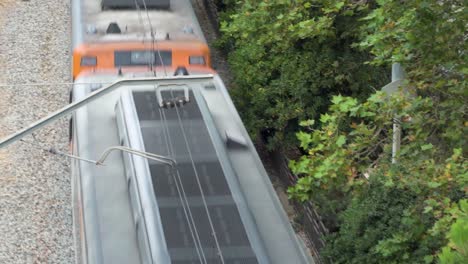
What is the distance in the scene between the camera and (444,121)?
34.7 feet

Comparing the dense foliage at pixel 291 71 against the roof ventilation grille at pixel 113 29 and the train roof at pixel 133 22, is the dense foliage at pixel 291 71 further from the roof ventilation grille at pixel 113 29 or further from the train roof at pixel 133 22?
the roof ventilation grille at pixel 113 29

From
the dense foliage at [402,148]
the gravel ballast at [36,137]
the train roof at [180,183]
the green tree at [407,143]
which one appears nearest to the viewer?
the train roof at [180,183]

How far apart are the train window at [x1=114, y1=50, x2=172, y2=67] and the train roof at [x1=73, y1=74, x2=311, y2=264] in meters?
1.49

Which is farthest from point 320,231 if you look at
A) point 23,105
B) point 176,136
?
point 23,105

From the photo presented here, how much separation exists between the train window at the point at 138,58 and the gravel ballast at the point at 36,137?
2451 mm

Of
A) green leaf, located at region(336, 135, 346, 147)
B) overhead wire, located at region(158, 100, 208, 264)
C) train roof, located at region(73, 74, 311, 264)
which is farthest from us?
green leaf, located at region(336, 135, 346, 147)

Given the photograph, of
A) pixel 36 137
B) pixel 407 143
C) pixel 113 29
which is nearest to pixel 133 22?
pixel 113 29

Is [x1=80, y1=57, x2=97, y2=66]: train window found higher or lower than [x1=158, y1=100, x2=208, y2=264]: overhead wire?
lower

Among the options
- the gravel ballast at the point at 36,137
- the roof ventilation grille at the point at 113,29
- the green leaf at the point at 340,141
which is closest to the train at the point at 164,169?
the roof ventilation grille at the point at 113,29

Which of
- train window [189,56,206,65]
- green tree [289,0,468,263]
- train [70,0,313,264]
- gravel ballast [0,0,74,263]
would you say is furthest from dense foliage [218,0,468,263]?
gravel ballast [0,0,74,263]

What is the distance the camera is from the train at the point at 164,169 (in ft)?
32.8

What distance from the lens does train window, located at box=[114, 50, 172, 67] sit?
1514 centimetres

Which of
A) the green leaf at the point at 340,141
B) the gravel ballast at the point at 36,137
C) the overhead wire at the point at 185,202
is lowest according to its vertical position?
the gravel ballast at the point at 36,137

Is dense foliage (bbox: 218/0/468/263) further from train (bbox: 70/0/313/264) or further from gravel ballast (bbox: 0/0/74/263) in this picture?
gravel ballast (bbox: 0/0/74/263)
